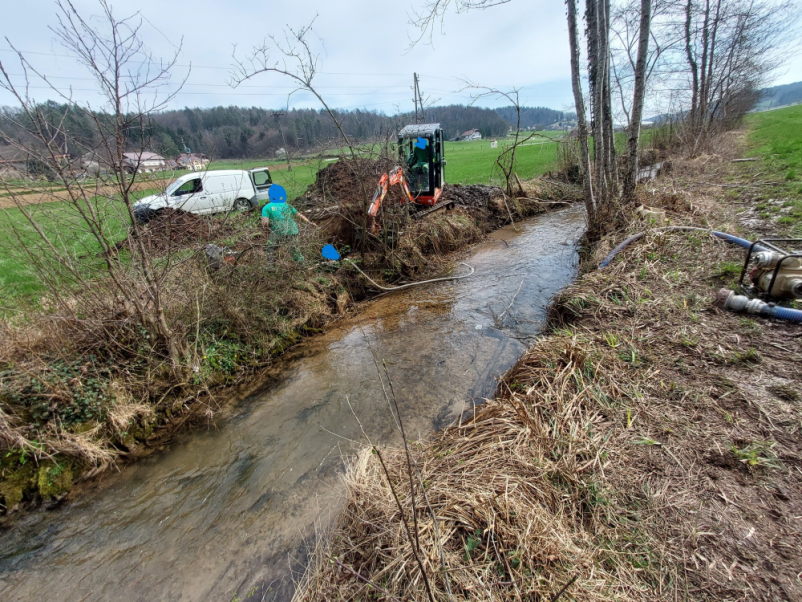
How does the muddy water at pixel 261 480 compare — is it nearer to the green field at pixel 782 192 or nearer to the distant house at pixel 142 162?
the distant house at pixel 142 162

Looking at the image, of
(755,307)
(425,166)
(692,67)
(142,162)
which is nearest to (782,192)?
(755,307)

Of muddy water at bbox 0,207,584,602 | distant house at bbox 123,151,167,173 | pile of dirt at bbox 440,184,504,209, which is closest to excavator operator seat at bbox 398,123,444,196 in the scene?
pile of dirt at bbox 440,184,504,209

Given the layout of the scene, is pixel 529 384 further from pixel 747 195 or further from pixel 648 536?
pixel 747 195

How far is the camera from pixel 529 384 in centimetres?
364

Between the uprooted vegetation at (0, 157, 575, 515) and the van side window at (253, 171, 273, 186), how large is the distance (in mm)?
10056

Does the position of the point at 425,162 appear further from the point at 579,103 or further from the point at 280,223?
the point at 280,223

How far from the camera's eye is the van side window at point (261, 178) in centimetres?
1509

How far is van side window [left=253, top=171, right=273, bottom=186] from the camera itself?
15086 millimetres

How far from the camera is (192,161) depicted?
4.52 meters

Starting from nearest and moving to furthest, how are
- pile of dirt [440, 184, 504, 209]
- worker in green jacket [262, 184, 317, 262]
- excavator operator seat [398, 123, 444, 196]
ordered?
worker in green jacket [262, 184, 317, 262]
excavator operator seat [398, 123, 444, 196]
pile of dirt [440, 184, 504, 209]

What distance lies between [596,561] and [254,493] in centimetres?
303

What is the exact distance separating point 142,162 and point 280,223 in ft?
8.75

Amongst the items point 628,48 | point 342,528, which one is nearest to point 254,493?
point 342,528

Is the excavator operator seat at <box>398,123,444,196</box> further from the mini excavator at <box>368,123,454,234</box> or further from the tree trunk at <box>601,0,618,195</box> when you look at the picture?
the tree trunk at <box>601,0,618,195</box>
